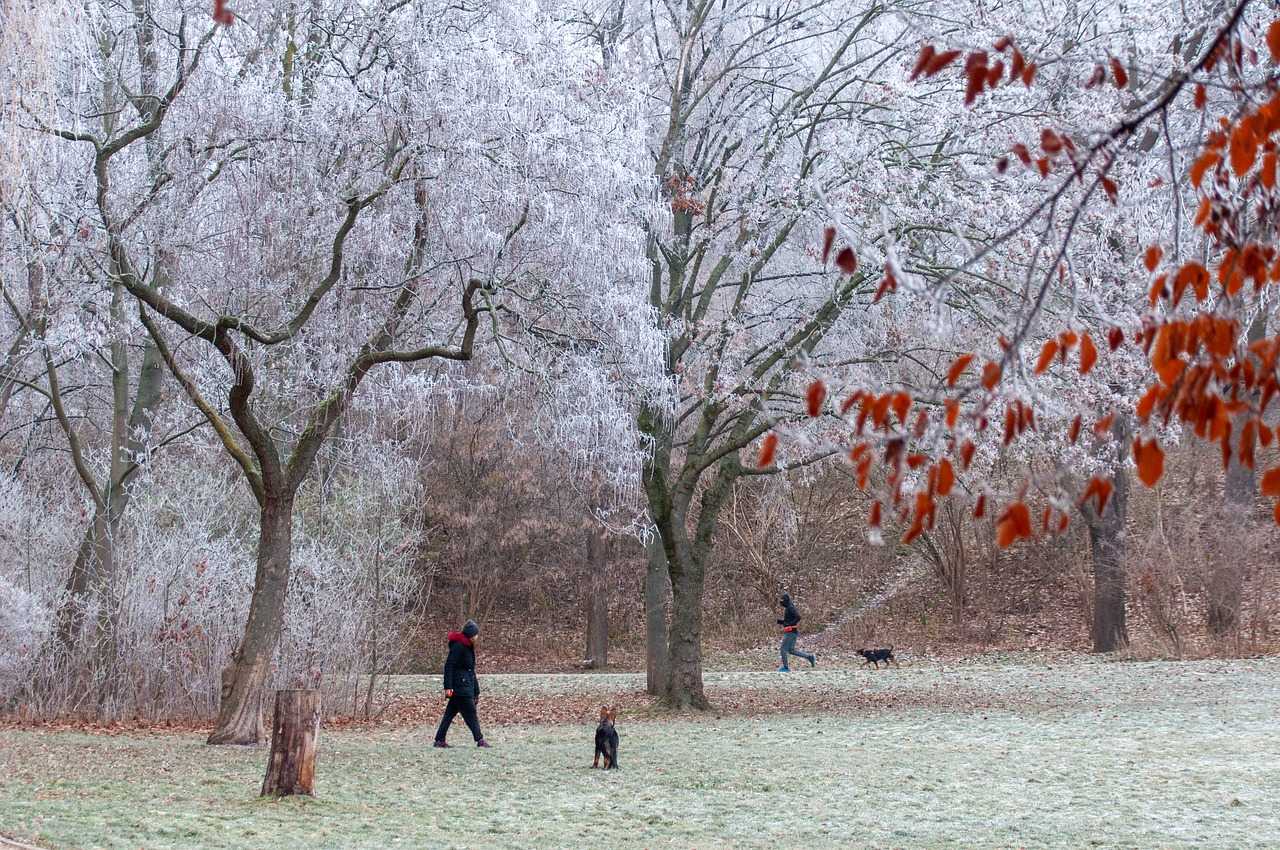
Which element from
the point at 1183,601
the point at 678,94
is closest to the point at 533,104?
the point at 678,94

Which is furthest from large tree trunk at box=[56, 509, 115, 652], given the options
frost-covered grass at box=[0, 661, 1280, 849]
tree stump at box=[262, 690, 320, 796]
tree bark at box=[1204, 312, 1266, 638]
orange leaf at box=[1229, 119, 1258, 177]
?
tree bark at box=[1204, 312, 1266, 638]

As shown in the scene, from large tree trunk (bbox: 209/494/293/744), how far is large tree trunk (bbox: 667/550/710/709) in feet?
19.8

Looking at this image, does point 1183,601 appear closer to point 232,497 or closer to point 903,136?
point 903,136

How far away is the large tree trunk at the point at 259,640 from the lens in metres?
13.8

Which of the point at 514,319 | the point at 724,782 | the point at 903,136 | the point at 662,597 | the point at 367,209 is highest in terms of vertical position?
the point at 903,136

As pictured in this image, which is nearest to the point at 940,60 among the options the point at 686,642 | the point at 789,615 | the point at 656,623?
the point at 686,642

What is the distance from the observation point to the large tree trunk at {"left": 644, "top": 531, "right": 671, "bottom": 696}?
1947 centimetres

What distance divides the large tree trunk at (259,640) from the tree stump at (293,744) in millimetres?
4698

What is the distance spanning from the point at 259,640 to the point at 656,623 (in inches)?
292

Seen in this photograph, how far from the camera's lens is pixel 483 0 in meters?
13.6

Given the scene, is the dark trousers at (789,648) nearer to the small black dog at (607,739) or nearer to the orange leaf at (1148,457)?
the small black dog at (607,739)

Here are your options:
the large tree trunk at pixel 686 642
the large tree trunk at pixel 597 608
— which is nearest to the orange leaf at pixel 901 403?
the large tree trunk at pixel 686 642

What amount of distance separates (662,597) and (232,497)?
6981 millimetres

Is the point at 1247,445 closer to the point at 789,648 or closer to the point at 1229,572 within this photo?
the point at 789,648
